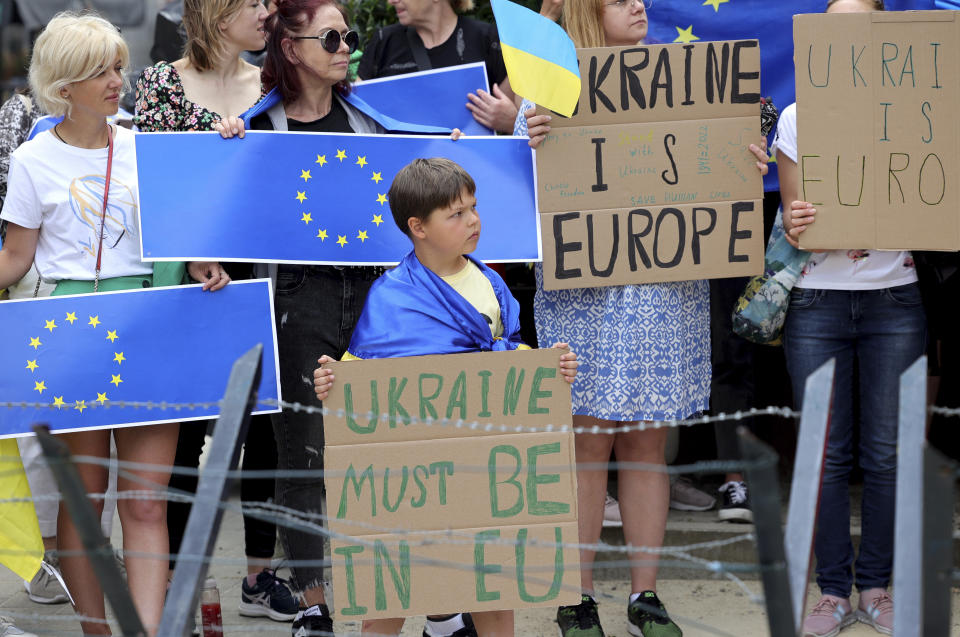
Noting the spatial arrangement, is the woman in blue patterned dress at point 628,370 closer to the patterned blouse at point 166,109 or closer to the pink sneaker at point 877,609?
the pink sneaker at point 877,609

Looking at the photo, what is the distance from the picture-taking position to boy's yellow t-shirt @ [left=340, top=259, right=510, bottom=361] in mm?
3625

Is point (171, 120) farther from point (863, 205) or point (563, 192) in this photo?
point (863, 205)

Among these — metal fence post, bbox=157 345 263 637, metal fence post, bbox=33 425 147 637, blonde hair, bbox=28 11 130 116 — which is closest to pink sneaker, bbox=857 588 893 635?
metal fence post, bbox=157 345 263 637

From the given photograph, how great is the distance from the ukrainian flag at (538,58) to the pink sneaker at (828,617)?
1.94m

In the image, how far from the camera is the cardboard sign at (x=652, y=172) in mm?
4031

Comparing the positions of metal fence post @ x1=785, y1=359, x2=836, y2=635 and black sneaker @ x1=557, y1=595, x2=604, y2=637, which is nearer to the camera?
metal fence post @ x1=785, y1=359, x2=836, y2=635

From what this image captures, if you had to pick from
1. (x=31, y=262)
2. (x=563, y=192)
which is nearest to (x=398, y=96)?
(x=563, y=192)

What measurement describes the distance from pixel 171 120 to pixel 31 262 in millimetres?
652

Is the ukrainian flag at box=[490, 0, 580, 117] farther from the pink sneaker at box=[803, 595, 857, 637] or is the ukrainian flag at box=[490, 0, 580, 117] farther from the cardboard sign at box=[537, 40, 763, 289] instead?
the pink sneaker at box=[803, 595, 857, 637]

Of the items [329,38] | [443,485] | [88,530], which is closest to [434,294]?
[443,485]

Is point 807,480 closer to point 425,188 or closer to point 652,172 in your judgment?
point 425,188

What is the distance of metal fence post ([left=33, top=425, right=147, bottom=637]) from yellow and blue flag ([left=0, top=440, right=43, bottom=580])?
1.73 metres

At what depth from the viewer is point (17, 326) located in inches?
147

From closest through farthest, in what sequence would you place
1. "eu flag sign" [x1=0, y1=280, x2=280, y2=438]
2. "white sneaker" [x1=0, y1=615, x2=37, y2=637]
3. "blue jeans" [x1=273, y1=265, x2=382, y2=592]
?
"eu flag sign" [x1=0, y1=280, x2=280, y2=438], "blue jeans" [x1=273, y1=265, x2=382, y2=592], "white sneaker" [x1=0, y1=615, x2=37, y2=637]
